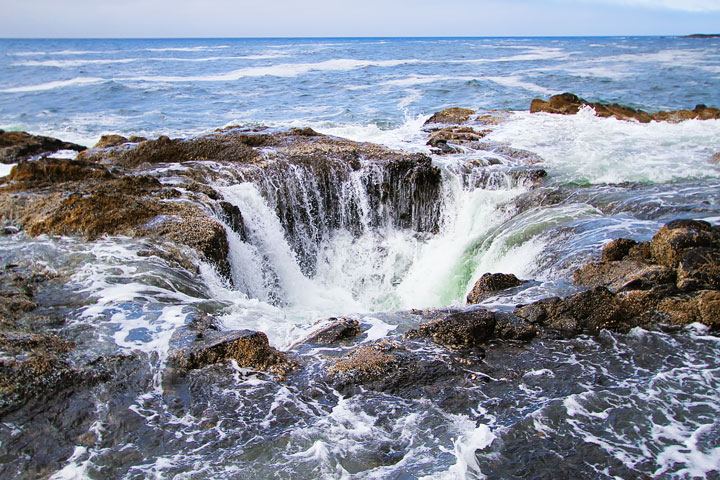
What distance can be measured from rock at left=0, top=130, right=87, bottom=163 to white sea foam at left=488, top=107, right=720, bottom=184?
1100 cm

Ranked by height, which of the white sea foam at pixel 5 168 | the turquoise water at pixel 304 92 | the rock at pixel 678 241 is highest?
the turquoise water at pixel 304 92

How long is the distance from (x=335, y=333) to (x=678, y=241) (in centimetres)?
437

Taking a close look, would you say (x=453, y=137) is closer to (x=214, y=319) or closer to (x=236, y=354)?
(x=214, y=319)

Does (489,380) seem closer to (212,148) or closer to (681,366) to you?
(681,366)

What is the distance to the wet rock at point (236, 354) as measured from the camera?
4.99 m

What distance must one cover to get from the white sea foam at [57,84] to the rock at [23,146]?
20369 mm

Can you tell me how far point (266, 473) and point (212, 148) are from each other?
8216mm

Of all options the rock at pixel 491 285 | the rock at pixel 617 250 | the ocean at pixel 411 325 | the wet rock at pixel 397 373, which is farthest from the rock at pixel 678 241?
the wet rock at pixel 397 373

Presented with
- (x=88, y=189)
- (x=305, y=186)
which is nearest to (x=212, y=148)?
(x=305, y=186)

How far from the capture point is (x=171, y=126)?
2008 centimetres

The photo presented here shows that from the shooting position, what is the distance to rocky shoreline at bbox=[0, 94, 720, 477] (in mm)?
4652

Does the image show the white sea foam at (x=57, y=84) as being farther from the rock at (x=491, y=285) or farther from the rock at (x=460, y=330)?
the rock at (x=460, y=330)

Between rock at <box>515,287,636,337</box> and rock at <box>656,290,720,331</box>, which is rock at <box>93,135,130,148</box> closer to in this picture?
rock at <box>515,287,636,337</box>

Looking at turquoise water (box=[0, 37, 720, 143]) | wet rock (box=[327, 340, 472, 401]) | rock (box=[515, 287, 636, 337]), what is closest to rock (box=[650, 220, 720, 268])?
rock (box=[515, 287, 636, 337])
